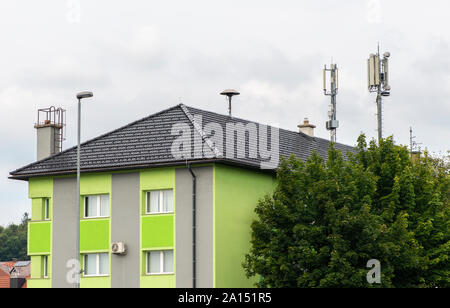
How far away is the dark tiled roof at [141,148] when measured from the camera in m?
36.1

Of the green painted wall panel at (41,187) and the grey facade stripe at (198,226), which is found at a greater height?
the green painted wall panel at (41,187)

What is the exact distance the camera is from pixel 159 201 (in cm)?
3612

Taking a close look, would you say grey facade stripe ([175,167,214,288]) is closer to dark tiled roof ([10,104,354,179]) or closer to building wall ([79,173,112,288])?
dark tiled roof ([10,104,354,179])

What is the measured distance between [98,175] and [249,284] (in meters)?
7.79

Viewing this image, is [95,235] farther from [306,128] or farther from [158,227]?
[306,128]

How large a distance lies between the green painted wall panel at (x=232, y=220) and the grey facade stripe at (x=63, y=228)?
6.59m

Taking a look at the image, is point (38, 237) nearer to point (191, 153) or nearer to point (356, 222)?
point (191, 153)

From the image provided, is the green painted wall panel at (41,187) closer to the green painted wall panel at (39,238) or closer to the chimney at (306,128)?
the green painted wall panel at (39,238)

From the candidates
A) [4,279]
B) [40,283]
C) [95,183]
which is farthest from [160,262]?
[4,279]

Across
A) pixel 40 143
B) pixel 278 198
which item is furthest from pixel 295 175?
pixel 40 143

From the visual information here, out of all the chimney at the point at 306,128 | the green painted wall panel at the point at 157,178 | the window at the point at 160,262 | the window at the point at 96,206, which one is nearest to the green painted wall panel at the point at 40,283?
the window at the point at 96,206

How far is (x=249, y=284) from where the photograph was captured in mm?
36156

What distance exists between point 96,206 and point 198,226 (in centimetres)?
501

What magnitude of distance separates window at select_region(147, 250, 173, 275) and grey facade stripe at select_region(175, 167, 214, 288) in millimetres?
496
